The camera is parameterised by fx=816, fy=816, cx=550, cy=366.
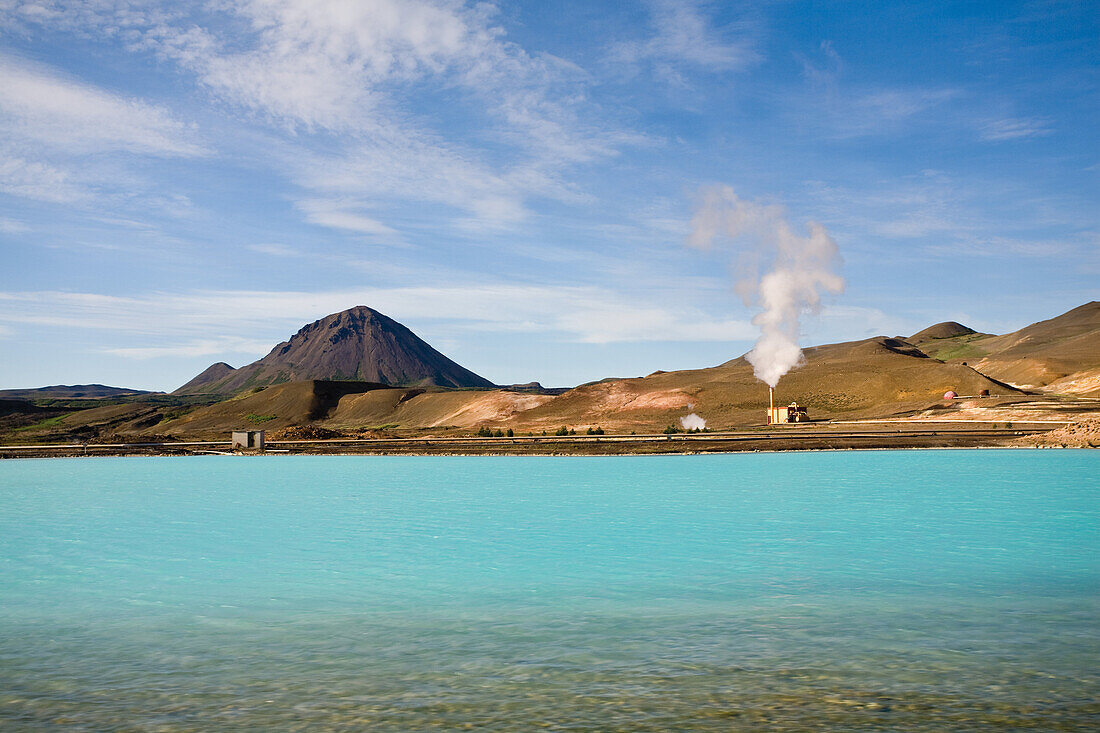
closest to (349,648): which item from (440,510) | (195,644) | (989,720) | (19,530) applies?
(195,644)

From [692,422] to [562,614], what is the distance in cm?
6656

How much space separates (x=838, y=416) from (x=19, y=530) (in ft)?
225

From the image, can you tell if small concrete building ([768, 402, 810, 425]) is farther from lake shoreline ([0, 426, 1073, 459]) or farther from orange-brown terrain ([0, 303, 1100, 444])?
lake shoreline ([0, 426, 1073, 459])

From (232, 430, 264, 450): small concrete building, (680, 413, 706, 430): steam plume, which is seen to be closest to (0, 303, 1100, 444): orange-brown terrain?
(680, 413, 706, 430): steam plume

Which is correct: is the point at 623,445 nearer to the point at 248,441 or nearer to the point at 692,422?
the point at 248,441

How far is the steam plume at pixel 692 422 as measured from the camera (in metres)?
73.2

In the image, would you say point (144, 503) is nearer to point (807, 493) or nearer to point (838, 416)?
point (807, 493)

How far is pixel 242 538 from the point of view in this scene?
18.0 meters

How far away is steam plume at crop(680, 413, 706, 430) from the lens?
2882 inches

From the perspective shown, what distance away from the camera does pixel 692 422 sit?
7569 centimetres

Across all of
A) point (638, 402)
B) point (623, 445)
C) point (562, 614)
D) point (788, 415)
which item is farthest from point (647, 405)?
point (562, 614)

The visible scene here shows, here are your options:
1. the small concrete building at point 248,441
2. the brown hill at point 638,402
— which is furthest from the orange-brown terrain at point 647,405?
the small concrete building at point 248,441

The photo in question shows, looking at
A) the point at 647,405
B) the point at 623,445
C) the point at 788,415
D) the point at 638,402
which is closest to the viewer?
the point at 623,445

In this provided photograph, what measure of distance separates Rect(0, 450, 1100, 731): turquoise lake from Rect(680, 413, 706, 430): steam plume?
160 feet
